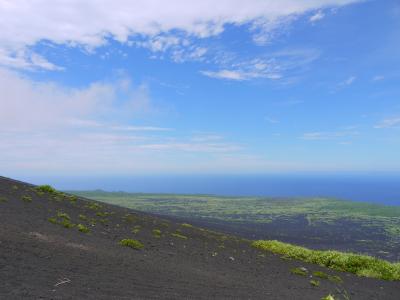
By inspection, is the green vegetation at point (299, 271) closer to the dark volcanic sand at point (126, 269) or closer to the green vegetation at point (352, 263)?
the dark volcanic sand at point (126, 269)

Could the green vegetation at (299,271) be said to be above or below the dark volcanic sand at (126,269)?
below

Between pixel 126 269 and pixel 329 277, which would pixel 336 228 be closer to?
pixel 329 277

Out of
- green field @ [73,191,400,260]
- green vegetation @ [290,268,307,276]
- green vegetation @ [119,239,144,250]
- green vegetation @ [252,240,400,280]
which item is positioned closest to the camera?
green vegetation @ [119,239,144,250]

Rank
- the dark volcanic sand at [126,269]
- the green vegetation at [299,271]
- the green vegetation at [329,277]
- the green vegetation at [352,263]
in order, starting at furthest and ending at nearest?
the green vegetation at [352,263] < the green vegetation at [299,271] < the green vegetation at [329,277] < the dark volcanic sand at [126,269]

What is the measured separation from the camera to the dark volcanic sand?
1221 centimetres

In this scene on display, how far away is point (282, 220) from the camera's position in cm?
11831

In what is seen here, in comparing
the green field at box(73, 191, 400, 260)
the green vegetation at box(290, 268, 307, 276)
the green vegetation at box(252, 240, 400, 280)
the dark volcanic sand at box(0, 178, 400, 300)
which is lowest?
the green field at box(73, 191, 400, 260)

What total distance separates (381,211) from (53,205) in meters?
145

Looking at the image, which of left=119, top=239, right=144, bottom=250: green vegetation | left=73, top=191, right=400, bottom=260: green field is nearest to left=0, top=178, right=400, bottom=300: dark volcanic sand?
left=119, top=239, right=144, bottom=250: green vegetation

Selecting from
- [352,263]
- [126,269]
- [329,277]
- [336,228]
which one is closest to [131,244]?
[126,269]

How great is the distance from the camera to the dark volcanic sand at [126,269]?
12.2 meters

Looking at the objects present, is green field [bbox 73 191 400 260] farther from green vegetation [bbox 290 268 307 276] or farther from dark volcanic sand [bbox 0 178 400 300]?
dark volcanic sand [bbox 0 178 400 300]

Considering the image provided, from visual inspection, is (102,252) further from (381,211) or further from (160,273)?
(381,211)

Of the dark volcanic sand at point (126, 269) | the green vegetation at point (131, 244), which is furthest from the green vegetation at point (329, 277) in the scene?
the green vegetation at point (131, 244)
